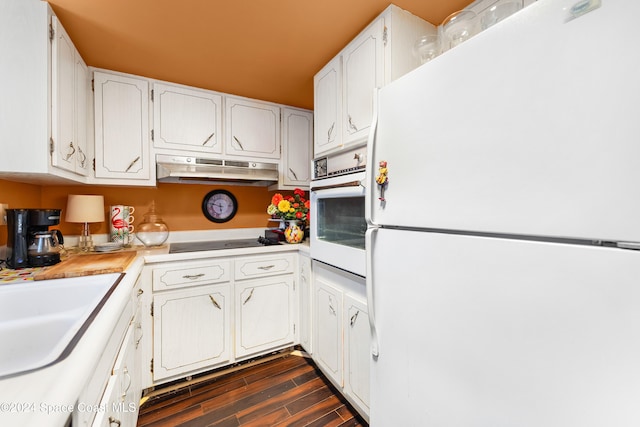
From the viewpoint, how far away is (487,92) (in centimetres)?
63

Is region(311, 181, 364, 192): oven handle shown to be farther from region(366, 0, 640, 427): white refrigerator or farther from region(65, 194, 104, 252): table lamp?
region(65, 194, 104, 252): table lamp

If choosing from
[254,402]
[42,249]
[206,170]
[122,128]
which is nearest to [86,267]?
[42,249]

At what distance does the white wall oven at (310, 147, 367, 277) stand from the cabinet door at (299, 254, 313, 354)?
25 centimetres

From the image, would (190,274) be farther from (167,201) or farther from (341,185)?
(341,185)

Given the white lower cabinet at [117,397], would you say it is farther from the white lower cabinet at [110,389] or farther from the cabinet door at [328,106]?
the cabinet door at [328,106]

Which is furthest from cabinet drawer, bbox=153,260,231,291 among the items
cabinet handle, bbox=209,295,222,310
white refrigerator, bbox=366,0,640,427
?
white refrigerator, bbox=366,0,640,427

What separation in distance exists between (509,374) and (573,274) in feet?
0.91

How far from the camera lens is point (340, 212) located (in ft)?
5.16

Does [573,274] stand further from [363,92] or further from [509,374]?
[363,92]

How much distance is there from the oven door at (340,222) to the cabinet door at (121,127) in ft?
4.26

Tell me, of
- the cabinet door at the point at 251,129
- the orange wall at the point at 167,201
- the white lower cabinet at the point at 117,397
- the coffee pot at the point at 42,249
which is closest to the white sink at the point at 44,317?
the white lower cabinet at the point at 117,397

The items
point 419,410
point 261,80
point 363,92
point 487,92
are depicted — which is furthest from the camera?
point 261,80

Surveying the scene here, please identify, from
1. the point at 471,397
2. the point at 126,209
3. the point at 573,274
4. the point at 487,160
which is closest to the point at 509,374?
the point at 471,397

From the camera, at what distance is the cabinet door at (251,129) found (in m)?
2.11
